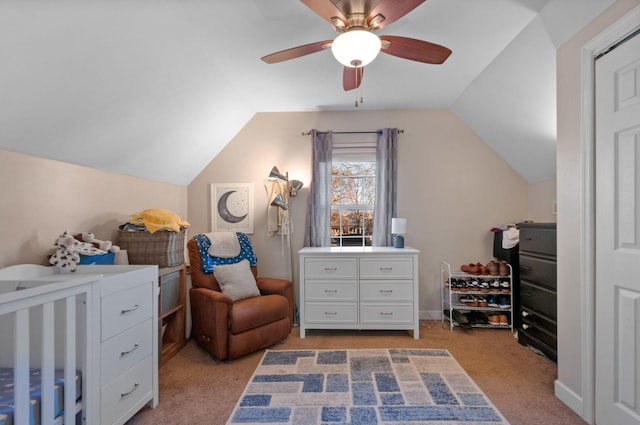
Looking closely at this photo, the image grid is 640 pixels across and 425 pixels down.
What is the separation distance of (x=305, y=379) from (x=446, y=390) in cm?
94

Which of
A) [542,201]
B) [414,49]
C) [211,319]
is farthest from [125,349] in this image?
[542,201]

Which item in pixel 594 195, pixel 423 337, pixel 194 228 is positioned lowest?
pixel 423 337

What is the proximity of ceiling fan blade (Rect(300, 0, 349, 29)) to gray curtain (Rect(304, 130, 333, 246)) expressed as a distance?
1.83 meters

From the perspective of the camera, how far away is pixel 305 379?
82.6 inches

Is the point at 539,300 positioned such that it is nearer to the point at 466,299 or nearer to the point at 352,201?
the point at 466,299

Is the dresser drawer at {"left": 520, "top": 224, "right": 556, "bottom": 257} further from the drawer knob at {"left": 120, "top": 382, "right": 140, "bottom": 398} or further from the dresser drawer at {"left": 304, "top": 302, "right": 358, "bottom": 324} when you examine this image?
the drawer knob at {"left": 120, "top": 382, "right": 140, "bottom": 398}

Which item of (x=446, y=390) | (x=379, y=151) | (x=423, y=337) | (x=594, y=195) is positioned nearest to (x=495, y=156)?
(x=379, y=151)

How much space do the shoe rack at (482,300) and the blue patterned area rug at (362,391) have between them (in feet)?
2.21

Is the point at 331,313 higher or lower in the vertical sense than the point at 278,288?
lower

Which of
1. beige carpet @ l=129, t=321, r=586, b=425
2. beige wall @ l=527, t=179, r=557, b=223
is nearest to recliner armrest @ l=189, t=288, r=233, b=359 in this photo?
beige carpet @ l=129, t=321, r=586, b=425

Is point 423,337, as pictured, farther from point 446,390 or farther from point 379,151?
point 379,151

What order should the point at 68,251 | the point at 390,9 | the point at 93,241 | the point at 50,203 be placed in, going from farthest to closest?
the point at 93,241, the point at 50,203, the point at 68,251, the point at 390,9

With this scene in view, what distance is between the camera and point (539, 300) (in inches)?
94.1

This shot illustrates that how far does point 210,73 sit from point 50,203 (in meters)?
1.41
